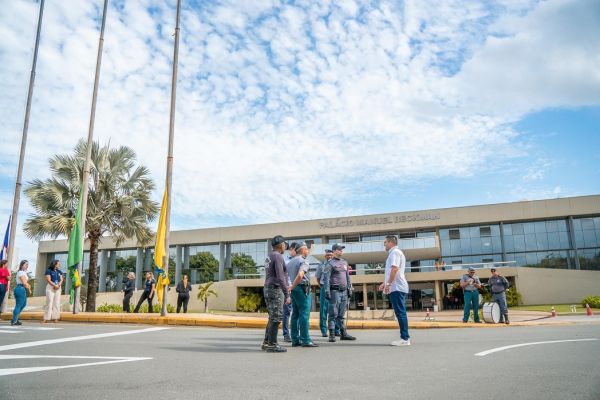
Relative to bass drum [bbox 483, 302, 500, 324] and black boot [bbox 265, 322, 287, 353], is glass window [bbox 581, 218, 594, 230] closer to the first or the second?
bass drum [bbox 483, 302, 500, 324]

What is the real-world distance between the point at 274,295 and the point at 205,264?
41682 mm

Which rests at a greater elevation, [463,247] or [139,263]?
[463,247]

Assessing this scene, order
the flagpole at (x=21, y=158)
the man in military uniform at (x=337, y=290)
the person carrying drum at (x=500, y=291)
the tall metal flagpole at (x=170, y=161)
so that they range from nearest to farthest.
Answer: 1. the man in military uniform at (x=337, y=290)
2. the tall metal flagpole at (x=170, y=161)
3. the person carrying drum at (x=500, y=291)
4. the flagpole at (x=21, y=158)

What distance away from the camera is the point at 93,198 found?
21.2 m

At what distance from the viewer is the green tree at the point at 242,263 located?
1781 inches

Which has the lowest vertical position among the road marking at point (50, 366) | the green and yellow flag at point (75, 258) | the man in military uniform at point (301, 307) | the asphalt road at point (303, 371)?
the asphalt road at point (303, 371)

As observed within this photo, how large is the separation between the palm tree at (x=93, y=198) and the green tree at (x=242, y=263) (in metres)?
23.2

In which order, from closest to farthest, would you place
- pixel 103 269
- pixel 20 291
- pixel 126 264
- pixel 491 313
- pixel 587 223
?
pixel 20 291 < pixel 491 313 < pixel 587 223 < pixel 126 264 < pixel 103 269

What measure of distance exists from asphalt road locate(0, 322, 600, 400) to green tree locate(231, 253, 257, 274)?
Answer: 3796cm

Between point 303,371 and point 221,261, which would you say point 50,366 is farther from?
point 221,261

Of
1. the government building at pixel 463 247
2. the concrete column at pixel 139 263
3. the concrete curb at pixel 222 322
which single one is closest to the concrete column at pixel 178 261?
the concrete column at pixel 139 263

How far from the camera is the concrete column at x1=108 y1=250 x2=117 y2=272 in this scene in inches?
2014

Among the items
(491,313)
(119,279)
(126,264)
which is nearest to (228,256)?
(126,264)

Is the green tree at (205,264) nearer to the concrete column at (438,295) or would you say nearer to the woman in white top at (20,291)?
the concrete column at (438,295)
